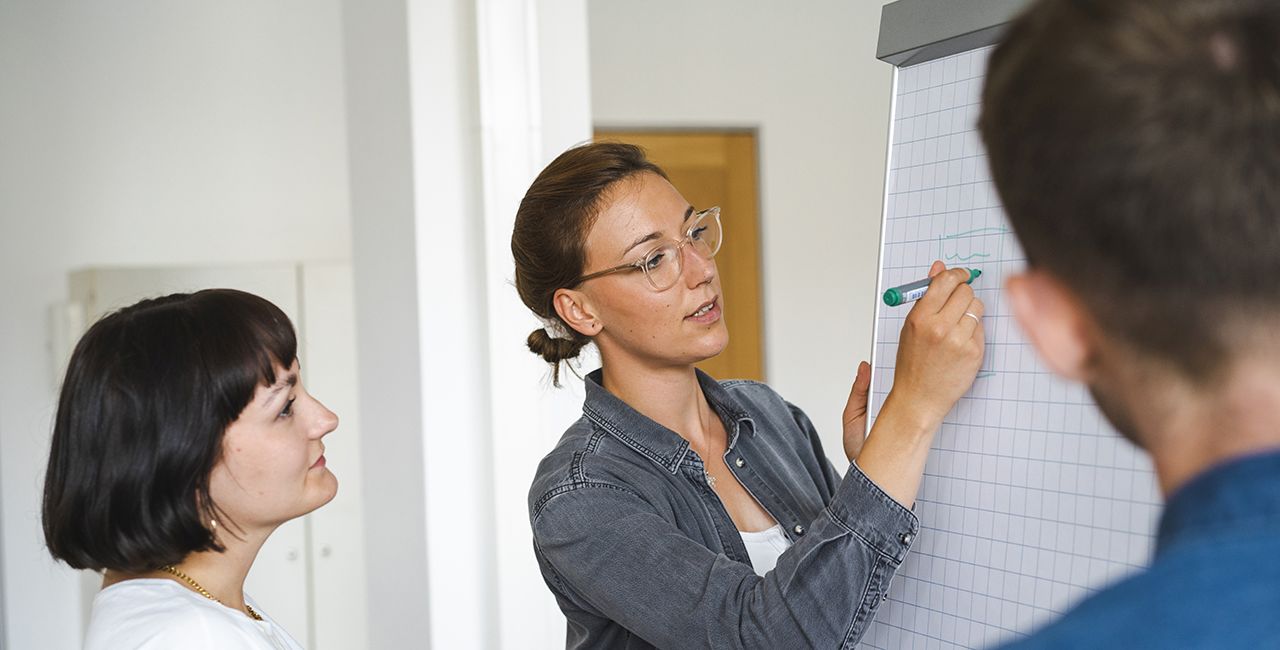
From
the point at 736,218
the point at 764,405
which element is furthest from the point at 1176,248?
the point at 736,218

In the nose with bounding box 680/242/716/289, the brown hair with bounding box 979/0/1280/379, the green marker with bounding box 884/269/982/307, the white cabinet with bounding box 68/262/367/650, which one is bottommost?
the white cabinet with bounding box 68/262/367/650

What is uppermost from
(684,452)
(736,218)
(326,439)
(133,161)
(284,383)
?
(133,161)

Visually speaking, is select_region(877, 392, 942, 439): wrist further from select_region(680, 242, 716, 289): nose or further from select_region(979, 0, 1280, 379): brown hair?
select_region(979, 0, 1280, 379): brown hair

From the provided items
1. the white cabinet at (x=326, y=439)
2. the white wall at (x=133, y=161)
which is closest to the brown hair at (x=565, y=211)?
the white cabinet at (x=326, y=439)

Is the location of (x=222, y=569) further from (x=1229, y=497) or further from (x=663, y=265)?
(x=1229, y=497)

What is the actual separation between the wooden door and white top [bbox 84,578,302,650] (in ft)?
9.76

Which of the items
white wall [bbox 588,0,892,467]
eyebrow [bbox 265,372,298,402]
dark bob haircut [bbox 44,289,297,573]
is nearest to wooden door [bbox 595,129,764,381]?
white wall [bbox 588,0,892,467]

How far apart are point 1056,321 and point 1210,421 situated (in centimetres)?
8

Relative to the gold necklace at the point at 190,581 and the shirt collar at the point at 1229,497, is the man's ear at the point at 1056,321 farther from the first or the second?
the gold necklace at the point at 190,581

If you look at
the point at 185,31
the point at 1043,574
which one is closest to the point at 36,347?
the point at 185,31

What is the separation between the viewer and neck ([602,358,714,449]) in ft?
4.70

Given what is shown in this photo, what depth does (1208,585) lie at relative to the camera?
1.54 ft

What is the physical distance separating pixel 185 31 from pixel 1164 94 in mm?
3738

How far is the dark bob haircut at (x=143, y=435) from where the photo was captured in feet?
3.78
